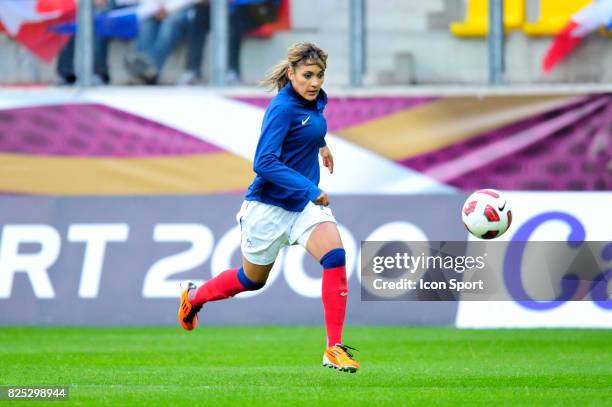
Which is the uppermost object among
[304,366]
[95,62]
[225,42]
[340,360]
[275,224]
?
[225,42]

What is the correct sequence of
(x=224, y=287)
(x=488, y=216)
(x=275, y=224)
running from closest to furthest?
(x=275, y=224) → (x=224, y=287) → (x=488, y=216)

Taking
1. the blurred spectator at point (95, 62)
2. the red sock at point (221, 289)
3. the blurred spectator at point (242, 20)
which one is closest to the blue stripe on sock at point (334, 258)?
the red sock at point (221, 289)

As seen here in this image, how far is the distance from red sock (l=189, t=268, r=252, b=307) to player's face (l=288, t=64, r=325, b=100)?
1.46 meters

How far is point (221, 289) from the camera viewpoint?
8.80m

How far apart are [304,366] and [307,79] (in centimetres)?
216

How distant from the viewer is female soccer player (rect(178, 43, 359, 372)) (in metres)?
7.88

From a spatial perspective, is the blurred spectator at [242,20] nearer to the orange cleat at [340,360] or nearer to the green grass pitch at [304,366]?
the green grass pitch at [304,366]

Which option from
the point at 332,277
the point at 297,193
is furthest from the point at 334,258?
the point at 297,193

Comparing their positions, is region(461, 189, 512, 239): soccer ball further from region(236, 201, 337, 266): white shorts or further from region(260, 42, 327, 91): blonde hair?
region(260, 42, 327, 91): blonde hair

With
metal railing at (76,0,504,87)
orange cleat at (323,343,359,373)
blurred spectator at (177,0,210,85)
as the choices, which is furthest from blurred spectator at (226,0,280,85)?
orange cleat at (323,343,359,373)

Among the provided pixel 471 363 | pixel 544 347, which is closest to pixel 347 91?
pixel 544 347
